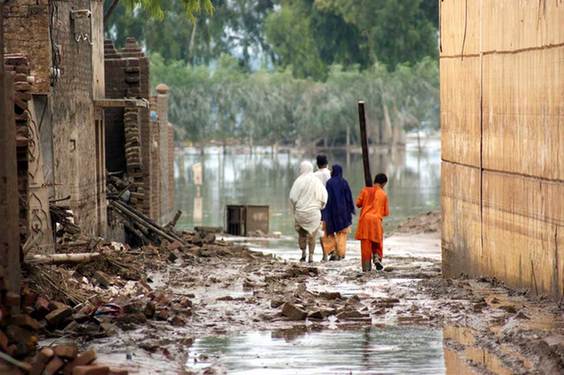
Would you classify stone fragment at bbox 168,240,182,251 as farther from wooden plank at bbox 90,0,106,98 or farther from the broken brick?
the broken brick

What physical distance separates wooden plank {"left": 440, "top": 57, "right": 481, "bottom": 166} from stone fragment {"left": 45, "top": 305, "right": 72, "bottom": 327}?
233 inches

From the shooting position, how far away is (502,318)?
13242 millimetres

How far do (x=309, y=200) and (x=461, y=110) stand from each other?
Answer: 5.59m

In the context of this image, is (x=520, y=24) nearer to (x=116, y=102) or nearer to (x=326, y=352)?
(x=326, y=352)

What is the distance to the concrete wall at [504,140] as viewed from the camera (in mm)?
13688

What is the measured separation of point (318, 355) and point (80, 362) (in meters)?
2.34

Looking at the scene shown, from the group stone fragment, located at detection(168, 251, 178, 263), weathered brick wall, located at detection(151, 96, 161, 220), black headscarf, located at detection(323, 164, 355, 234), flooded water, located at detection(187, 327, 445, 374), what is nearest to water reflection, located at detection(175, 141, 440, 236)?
weathered brick wall, located at detection(151, 96, 161, 220)

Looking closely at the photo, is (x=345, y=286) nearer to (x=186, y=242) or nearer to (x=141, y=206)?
(x=186, y=242)

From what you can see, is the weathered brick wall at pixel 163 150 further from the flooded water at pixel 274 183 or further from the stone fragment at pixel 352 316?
the stone fragment at pixel 352 316

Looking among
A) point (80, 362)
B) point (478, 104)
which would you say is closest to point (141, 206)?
point (478, 104)

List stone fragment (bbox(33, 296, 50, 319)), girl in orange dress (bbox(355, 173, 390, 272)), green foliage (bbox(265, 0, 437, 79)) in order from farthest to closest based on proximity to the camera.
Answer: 1. green foliage (bbox(265, 0, 437, 79))
2. girl in orange dress (bbox(355, 173, 390, 272))
3. stone fragment (bbox(33, 296, 50, 319))

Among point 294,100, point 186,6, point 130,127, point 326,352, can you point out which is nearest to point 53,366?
point 326,352

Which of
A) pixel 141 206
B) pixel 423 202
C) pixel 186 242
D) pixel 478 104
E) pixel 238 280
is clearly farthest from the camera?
pixel 423 202

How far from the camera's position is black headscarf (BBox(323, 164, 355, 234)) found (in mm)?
22766
